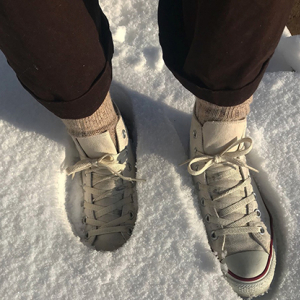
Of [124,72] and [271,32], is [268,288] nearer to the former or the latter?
[271,32]

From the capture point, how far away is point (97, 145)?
0.63 m

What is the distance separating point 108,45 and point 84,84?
10 centimetres

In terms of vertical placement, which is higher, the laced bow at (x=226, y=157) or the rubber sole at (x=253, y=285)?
the laced bow at (x=226, y=157)

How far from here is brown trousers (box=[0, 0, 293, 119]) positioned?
0.36 metres

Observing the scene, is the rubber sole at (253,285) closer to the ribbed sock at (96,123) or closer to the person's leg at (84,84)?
A: the person's leg at (84,84)

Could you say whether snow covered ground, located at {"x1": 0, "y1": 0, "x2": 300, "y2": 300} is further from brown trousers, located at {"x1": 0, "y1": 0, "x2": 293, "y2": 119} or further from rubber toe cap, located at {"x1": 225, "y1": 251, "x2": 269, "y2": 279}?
brown trousers, located at {"x1": 0, "y1": 0, "x2": 293, "y2": 119}

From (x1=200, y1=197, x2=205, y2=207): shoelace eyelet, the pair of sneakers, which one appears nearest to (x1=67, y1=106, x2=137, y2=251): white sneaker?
the pair of sneakers

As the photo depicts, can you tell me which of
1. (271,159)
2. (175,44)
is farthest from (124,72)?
(271,159)

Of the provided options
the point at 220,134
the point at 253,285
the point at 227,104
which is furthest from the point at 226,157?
the point at 253,285

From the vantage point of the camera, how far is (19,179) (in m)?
0.73

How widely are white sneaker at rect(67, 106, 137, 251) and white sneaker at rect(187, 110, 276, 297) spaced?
0.16 meters

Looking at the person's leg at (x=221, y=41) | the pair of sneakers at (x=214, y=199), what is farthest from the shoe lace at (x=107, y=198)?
the person's leg at (x=221, y=41)

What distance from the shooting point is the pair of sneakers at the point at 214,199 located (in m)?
0.61

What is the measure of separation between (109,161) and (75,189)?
17 cm
